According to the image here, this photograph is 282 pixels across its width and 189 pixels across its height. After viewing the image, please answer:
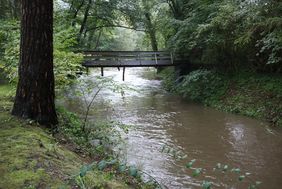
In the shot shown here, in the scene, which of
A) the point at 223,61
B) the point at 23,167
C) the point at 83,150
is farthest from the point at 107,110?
the point at 23,167

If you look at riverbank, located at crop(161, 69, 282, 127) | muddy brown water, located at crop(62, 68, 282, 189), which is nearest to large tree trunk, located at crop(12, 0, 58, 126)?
muddy brown water, located at crop(62, 68, 282, 189)

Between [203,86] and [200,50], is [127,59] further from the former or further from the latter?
[203,86]

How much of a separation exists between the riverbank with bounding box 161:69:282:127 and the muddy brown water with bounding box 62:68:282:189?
1.52 feet

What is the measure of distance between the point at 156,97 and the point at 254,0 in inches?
277

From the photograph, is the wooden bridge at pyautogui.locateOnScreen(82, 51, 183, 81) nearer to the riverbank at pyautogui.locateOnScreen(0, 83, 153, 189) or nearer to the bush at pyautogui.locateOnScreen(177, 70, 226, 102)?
the bush at pyautogui.locateOnScreen(177, 70, 226, 102)

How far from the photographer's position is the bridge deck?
14.3 meters

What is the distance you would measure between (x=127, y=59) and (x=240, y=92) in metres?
6.10

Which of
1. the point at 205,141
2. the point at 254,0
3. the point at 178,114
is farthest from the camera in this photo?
the point at 178,114

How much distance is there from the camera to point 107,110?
36.3ft

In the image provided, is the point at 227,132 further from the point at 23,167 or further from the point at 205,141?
the point at 23,167

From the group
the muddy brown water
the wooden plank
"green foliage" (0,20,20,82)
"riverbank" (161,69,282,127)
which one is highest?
"green foliage" (0,20,20,82)

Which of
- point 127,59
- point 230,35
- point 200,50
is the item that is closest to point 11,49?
point 230,35

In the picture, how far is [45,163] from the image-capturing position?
3.27m

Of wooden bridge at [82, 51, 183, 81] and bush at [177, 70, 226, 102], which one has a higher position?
wooden bridge at [82, 51, 183, 81]
